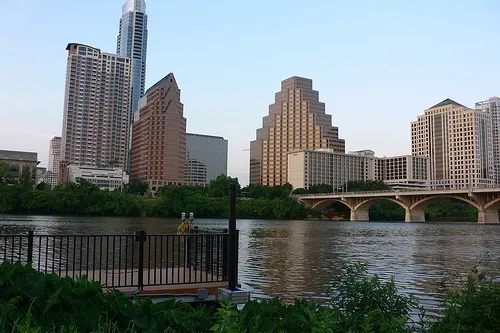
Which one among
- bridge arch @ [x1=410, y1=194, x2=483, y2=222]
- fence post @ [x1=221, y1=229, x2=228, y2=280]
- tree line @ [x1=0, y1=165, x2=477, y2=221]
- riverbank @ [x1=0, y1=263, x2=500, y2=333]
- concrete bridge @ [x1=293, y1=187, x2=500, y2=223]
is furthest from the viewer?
tree line @ [x1=0, y1=165, x2=477, y2=221]

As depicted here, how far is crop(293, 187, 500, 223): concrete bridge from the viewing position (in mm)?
100375

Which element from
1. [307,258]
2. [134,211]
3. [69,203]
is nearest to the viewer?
[307,258]

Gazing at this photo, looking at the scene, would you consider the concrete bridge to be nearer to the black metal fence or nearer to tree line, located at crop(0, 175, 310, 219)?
tree line, located at crop(0, 175, 310, 219)

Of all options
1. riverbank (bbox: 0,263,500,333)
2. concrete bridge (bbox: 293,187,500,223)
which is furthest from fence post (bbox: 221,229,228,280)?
concrete bridge (bbox: 293,187,500,223)

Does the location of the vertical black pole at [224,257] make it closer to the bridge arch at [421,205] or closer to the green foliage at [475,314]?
the green foliage at [475,314]

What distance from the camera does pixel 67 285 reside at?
5426 mm

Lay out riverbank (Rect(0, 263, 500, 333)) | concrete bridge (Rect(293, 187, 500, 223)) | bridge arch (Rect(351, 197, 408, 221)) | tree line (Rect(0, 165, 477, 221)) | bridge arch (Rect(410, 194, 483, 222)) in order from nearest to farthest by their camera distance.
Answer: riverbank (Rect(0, 263, 500, 333)) < concrete bridge (Rect(293, 187, 500, 223)) < bridge arch (Rect(410, 194, 483, 222)) < tree line (Rect(0, 165, 477, 221)) < bridge arch (Rect(351, 197, 408, 221))

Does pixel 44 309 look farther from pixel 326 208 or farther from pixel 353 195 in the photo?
pixel 326 208

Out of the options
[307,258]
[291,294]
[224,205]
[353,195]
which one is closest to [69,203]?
[224,205]

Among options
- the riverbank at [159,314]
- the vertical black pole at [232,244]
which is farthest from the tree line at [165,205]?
the riverbank at [159,314]

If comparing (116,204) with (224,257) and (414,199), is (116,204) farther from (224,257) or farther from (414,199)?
(224,257)

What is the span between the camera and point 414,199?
117 m

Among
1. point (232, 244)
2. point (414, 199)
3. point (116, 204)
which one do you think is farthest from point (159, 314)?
point (414, 199)

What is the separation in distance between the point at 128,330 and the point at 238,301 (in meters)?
5.33
